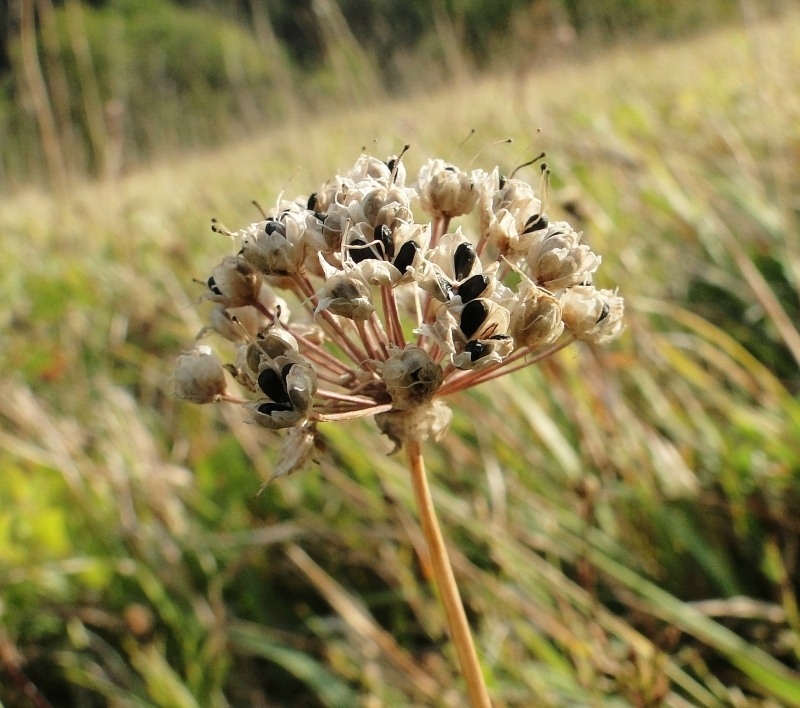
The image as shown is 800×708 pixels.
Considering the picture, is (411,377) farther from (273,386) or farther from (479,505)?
(479,505)

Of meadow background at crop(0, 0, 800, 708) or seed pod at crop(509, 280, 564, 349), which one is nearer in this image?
seed pod at crop(509, 280, 564, 349)

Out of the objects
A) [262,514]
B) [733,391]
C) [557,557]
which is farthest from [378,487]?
[733,391]

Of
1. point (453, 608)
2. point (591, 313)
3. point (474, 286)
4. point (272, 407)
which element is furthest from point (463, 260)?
point (453, 608)

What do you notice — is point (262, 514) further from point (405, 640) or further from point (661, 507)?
point (661, 507)

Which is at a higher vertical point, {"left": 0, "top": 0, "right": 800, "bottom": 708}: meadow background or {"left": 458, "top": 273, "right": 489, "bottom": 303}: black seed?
{"left": 458, "top": 273, "right": 489, "bottom": 303}: black seed

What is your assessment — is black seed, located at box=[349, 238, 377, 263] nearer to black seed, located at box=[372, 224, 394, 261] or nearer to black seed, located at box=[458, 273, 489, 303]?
black seed, located at box=[372, 224, 394, 261]

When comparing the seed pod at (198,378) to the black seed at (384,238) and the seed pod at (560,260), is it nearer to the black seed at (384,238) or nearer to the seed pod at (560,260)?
the black seed at (384,238)

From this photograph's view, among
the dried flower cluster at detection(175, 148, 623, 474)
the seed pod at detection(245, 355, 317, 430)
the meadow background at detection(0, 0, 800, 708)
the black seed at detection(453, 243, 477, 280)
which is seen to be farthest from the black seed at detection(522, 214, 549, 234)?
the seed pod at detection(245, 355, 317, 430)
